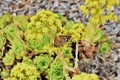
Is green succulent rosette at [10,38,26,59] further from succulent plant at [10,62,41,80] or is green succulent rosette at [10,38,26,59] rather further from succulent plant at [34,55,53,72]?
succulent plant at [10,62,41,80]

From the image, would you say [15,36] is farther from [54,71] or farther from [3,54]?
[54,71]

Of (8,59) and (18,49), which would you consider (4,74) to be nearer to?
(8,59)

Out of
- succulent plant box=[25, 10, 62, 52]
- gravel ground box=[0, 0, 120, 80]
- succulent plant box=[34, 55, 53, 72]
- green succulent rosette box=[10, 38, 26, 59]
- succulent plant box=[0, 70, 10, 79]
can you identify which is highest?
succulent plant box=[25, 10, 62, 52]

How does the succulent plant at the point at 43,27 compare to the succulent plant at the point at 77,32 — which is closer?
the succulent plant at the point at 43,27

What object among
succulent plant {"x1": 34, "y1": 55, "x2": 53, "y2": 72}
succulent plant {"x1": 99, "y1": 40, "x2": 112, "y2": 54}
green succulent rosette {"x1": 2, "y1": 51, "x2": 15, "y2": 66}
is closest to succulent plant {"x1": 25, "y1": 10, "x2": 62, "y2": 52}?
succulent plant {"x1": 34, "y1": 55, "x2": 53, "y2": 72}

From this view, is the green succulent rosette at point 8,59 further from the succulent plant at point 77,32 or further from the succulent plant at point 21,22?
the succulent plant at point 77,32

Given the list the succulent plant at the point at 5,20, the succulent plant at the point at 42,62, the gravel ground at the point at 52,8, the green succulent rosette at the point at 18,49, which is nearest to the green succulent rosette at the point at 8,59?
the green succulent rosette at the point at 18,49
